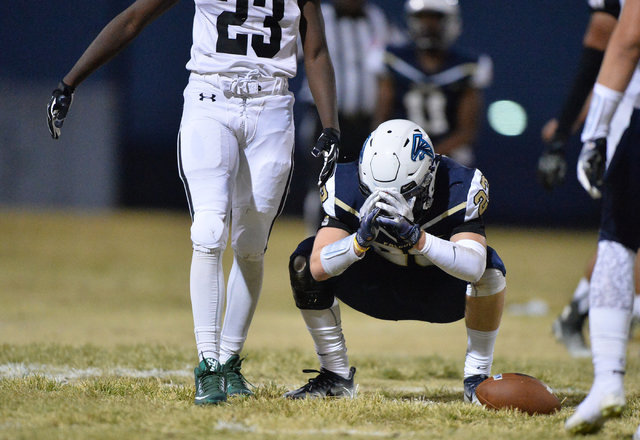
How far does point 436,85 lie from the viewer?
287 inches

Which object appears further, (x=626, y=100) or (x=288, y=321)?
(x=288, y=321)

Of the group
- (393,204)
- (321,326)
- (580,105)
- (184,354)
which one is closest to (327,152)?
(393,204)

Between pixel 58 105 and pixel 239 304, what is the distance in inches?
44.4

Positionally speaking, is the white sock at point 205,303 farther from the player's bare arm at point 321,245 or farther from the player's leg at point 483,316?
the player's leg at point 483,316

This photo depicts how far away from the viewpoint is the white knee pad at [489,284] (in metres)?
3.44

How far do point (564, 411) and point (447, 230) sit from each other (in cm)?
84

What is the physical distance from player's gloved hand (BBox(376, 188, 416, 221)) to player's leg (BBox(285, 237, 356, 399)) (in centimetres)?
47

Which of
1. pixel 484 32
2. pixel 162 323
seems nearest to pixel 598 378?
pixel 162 323

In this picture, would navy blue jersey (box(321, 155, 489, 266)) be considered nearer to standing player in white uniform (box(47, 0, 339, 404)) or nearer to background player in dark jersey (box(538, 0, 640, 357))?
standing player in white uniform (box(47, 0, 339, 404))

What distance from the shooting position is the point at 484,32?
15.4 metres

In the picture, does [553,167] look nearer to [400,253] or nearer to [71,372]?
[400,253]

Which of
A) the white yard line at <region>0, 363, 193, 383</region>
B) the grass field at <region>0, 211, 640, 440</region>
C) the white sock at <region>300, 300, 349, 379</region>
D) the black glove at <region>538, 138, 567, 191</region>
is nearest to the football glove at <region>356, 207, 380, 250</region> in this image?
the white sock at <region>300, 300, 349, 379</region>

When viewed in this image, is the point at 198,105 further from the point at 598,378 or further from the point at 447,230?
the point at 598,378

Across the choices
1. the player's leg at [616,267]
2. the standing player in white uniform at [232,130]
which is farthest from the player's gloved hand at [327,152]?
the player's leg at [616,267]
